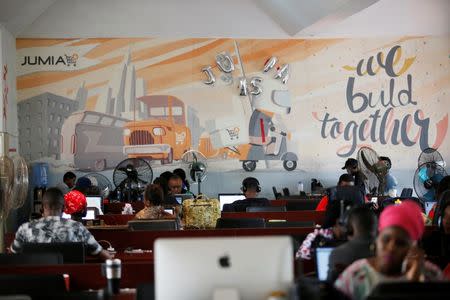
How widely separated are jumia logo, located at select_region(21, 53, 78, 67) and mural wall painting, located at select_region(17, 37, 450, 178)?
0.02 metres

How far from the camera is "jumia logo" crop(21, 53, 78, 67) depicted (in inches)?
602

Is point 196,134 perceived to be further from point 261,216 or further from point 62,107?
point 261,216

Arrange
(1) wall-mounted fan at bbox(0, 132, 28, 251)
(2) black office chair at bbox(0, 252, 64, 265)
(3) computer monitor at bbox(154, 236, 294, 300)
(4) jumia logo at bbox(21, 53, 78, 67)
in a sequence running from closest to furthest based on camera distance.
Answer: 1. (3) computer monitor at bbox(154, 236, 294, 300)
2. (2) black office chair at bbox(0, 252, 64, 265)
3. (1) wall-mounted fan at bbox(0, 132, 28, 251)
4. (4) jumia logo at bbox(21, 53, 78, 67)

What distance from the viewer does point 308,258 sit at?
5691 millimetres

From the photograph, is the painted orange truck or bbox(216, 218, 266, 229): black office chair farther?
the painted orange truck

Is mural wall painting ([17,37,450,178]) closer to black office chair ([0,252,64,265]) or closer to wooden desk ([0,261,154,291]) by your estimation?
black office chair ([0,252,64,265])

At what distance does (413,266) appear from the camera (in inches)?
164

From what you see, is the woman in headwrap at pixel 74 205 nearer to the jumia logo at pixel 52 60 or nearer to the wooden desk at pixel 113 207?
the wooden desk at pixel 113 207

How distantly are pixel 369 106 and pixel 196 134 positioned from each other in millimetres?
2846

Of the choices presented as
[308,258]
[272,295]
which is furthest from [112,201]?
[272,295]

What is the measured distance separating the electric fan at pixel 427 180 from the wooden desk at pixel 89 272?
25.1 ft

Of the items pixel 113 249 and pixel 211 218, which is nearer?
pixel 113 249

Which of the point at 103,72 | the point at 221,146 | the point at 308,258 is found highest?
the point at 103,72

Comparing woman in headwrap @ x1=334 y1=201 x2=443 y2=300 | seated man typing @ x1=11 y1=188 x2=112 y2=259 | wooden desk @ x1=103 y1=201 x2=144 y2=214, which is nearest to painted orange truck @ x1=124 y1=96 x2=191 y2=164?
wooden desk @ x1=103 y1=201 x2=144 y2=214
